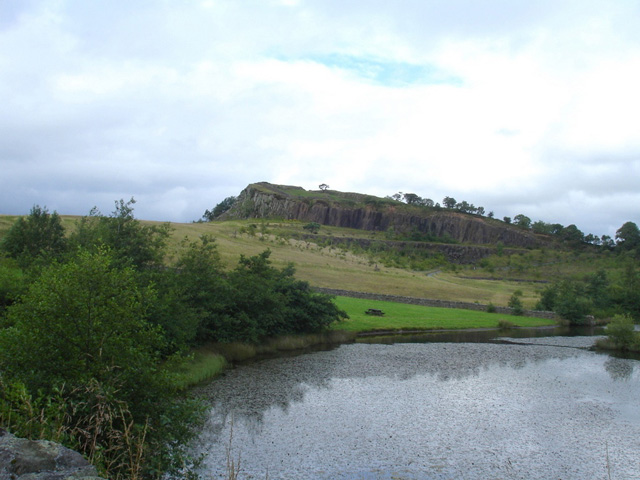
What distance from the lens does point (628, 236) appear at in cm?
18138

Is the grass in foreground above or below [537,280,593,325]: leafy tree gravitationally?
below

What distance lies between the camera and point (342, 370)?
106ft

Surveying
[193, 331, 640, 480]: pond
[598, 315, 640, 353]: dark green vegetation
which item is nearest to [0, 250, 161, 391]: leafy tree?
[193, 331, 640, 480]: pond

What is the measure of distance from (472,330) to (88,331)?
49.8 metres

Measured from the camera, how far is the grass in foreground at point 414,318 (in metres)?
52.6

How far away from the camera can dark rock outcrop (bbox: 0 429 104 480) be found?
6914 mm

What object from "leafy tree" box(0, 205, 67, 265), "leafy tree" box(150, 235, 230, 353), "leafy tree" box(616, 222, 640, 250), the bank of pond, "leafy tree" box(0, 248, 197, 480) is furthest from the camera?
"leafy tree" box(616, 222, 640, 250)

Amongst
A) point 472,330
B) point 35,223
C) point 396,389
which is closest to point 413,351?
point 396,389

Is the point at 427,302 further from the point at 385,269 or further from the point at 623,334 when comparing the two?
the point at 623,334

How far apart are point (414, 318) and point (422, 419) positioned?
37.3m

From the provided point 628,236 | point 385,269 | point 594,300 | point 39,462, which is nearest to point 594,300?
point 594,300

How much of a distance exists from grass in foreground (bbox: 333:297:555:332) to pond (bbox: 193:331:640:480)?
15.0m

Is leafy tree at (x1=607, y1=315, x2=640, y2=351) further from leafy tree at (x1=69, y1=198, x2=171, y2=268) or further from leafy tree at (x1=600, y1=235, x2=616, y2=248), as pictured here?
leafy tree at (x1=600, y1=235, x2=616, y2=248)

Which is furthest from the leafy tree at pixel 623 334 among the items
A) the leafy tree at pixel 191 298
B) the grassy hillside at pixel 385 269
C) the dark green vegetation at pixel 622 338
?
the leafy tree at pixel 191 298
